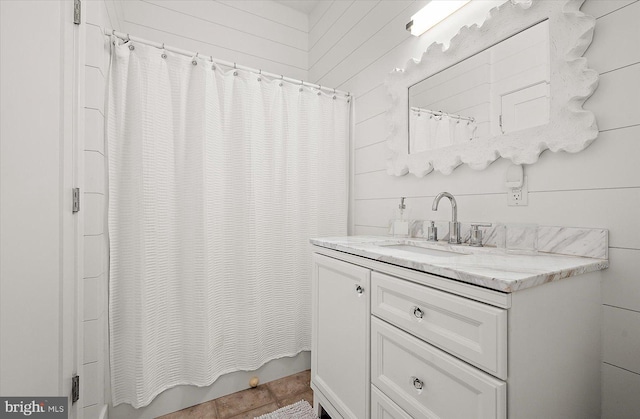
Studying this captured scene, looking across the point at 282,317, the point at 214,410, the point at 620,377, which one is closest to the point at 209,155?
the point at 282,317

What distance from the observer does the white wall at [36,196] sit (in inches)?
36.6

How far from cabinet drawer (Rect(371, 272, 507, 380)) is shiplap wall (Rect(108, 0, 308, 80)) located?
2.13m

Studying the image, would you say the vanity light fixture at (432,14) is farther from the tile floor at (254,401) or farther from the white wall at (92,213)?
the tile floor at (254,401)

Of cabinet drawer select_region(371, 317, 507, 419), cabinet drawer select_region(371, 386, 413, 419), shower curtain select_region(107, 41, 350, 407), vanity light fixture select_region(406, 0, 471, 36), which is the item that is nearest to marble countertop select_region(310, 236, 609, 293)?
cabinet drawer select_region(371, 317, 507, 419)

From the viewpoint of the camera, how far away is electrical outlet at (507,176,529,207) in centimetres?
107

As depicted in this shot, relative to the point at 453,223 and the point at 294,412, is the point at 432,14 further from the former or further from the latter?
the point at 294,412

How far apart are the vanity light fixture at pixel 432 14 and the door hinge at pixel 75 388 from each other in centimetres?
219

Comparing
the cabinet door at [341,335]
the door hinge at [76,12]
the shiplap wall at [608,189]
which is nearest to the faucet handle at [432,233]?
the shiplap wall at [608,189]

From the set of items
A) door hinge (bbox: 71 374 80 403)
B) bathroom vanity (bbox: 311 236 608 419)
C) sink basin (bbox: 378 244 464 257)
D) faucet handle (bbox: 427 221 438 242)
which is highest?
faucet handle (bbox: 427 221 438 242)

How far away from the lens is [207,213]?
5.19ft

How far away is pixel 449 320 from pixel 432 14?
141cm

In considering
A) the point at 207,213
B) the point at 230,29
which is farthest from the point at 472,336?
the point at 230,29

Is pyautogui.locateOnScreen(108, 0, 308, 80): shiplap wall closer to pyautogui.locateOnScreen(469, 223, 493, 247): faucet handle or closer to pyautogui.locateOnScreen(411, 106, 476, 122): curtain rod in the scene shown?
pyautogui.locateOnScreen(411, 106, 476, 122): curtain rod

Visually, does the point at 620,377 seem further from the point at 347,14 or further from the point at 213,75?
the point at 347,14
